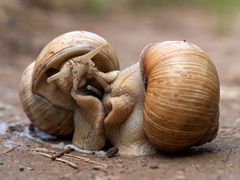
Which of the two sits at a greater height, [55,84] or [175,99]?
[175,99]

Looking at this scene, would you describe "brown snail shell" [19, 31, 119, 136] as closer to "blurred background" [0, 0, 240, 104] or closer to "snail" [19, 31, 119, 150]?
"snail" [19, 31, 119, 150]

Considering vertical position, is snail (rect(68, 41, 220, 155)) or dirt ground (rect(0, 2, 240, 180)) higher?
snail (rect(68, 41, 220, 155))

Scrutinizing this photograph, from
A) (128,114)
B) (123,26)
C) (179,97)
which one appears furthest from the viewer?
(123,26)

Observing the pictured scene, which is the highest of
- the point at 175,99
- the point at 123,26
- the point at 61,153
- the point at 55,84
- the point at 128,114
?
the point at 175,99

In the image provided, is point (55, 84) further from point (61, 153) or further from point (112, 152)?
point (112, 152)

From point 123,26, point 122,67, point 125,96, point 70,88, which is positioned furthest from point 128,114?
point 123,26

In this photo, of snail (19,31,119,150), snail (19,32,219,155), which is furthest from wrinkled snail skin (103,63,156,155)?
snail (19,31,119,150)

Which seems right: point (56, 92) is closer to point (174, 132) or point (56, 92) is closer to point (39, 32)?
point (174, 132)

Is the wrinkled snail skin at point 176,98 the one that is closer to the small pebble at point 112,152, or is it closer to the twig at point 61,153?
the small pebble at point 112,152
